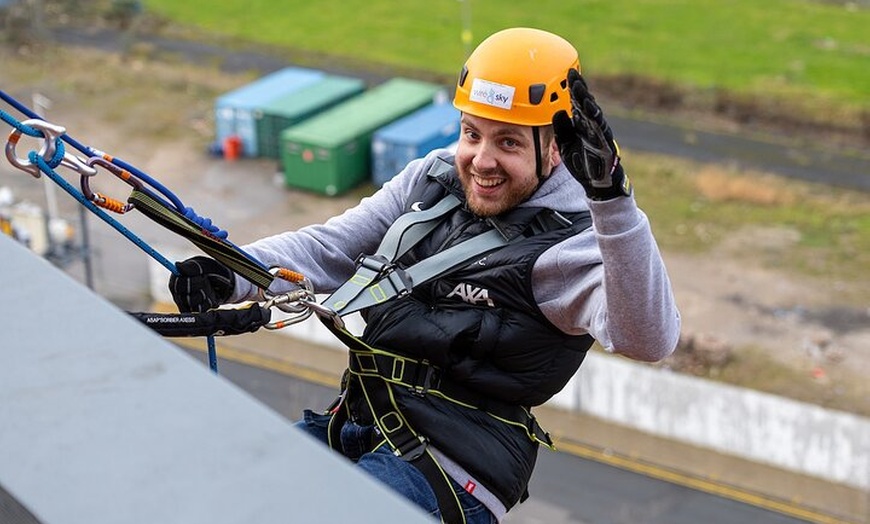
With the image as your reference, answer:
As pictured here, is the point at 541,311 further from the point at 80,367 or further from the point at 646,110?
the point at 646,110

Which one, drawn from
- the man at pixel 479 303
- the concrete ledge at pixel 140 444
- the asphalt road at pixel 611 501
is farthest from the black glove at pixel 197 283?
the asphalt road at pixel 611 501

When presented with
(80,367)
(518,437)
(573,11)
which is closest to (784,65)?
(573,11)

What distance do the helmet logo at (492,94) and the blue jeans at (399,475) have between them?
1.20 metres

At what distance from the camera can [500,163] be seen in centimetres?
430

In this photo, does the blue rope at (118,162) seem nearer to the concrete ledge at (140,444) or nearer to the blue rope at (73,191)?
the blue rope at (73,191)

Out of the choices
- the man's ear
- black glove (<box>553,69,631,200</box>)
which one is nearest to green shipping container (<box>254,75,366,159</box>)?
the man's ear

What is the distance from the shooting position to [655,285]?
3.71m

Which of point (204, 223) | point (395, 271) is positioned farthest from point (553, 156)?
point (204, 223)

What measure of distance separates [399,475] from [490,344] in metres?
0.53

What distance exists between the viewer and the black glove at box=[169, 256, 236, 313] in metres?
4.27

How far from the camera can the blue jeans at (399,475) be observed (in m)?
4.19

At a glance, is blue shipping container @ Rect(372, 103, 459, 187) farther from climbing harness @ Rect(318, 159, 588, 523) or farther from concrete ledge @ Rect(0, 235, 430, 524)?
concrete ledge @ Rect(0, 235, 430, 524)

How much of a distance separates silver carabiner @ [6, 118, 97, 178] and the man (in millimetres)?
693

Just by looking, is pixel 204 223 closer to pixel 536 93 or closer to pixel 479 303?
pixel 479 303
